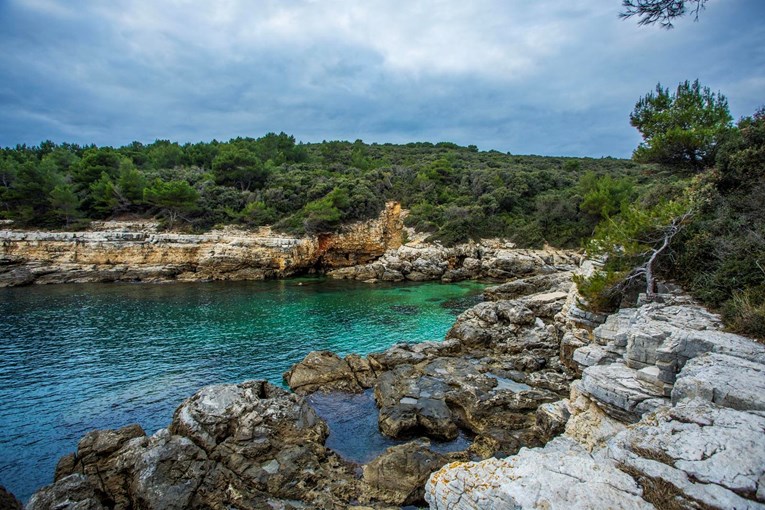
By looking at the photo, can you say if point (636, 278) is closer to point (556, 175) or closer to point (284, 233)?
point (284, 233)

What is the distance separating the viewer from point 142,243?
33.1m

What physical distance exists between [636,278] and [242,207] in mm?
37734

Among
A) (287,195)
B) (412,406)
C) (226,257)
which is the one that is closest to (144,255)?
(226,257)

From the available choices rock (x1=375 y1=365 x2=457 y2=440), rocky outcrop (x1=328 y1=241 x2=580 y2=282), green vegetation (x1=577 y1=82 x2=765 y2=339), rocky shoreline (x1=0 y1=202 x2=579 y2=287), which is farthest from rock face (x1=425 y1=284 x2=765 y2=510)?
rocky shoreline (x1=0 y1=202 x2=579 y2=287)

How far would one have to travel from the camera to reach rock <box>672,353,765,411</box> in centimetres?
484

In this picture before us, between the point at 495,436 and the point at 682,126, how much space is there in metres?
18.1

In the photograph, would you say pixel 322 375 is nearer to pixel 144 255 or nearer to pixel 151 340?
pixel 151 340

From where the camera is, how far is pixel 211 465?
7.42 metres

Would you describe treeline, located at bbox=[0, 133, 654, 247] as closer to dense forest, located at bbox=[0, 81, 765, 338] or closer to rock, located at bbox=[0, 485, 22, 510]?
dense forest, located at bbox=[0, 81, 765, 338]

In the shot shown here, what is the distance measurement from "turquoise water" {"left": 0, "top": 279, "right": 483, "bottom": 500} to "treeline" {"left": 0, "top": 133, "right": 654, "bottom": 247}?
9.98 m

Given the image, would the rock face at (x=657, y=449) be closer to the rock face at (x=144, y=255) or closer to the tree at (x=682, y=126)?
the tree at (x=682, y=126)

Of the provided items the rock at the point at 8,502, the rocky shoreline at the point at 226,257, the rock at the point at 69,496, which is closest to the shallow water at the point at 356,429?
the rock at the point at 69,496

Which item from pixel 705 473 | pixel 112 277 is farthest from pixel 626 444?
pixel 112 277

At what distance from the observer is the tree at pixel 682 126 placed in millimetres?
15594
